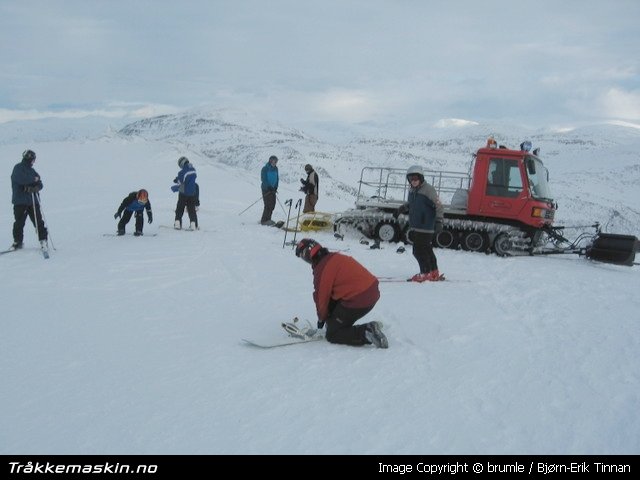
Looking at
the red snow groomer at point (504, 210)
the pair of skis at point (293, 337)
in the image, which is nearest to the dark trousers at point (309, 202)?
the red snow groomer at point (504, 210)

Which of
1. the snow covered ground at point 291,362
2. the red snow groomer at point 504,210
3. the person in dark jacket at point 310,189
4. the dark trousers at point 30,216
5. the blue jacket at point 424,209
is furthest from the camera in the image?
the person in dark jacket at point 310,189

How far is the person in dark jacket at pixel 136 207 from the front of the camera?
11492mm

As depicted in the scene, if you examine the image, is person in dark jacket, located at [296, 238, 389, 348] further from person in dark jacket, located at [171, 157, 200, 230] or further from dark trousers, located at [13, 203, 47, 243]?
person in dark jacket, located at [171, 157, 200, 230]

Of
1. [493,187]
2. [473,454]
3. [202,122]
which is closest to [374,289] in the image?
[473,454]

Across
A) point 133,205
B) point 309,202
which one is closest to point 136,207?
point 133,205

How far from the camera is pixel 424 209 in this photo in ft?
28.8

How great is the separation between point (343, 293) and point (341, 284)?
97mm

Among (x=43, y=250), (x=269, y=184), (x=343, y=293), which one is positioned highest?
(x=269, y=184)

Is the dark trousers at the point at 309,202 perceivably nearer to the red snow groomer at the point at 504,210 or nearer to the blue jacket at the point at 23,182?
the red snow groomer at the point at 504,210

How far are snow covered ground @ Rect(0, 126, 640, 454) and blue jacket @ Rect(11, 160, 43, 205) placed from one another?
3.42 feet

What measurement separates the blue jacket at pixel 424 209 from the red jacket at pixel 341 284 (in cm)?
338

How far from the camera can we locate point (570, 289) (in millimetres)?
8672

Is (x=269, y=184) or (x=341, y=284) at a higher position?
(x=269, y=184)

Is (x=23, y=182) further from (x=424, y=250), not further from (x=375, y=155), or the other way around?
(x=375, y=155)
